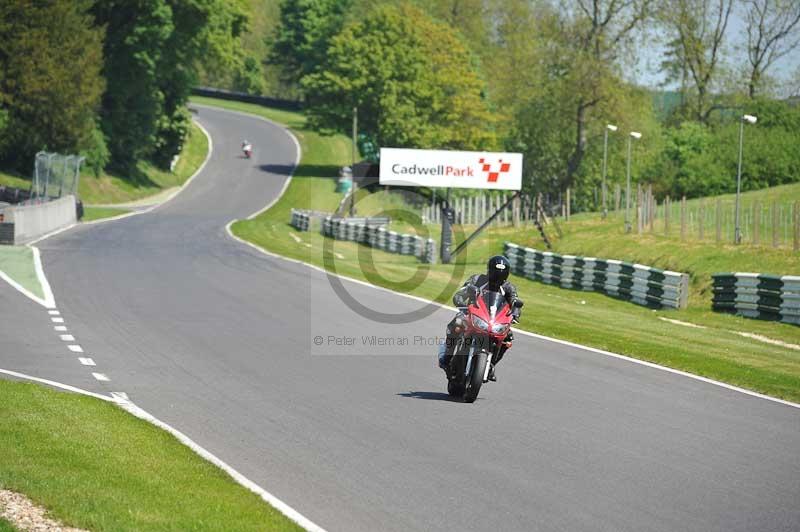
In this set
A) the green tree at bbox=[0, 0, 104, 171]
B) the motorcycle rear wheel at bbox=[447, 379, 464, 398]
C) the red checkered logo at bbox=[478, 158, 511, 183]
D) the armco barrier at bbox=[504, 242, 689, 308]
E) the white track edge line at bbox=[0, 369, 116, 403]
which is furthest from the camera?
the green tree at bbox=[0, 0, 104, 171]

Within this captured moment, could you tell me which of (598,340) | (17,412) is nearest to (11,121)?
(598,340)

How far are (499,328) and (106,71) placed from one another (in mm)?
67273

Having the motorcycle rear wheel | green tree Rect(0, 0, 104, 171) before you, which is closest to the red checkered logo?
the motorcycle rear wheel

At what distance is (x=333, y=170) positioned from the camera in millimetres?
98938

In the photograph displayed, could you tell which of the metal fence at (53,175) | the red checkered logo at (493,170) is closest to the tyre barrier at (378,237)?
the red checkered logo at (493,170)

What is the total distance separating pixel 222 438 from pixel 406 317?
496 inches

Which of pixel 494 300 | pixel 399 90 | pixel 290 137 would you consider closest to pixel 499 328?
pixel 494 300

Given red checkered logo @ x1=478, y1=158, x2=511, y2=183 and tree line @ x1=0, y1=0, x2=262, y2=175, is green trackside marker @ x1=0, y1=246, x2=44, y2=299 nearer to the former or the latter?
red checkered logo @ x1=478, y1=158, x2=511, y2=183

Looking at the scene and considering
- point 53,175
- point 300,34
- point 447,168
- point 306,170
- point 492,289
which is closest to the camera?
point 492,289

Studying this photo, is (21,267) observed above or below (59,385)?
above

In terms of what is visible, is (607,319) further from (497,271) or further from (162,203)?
(162,203)

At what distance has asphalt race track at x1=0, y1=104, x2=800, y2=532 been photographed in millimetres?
9219

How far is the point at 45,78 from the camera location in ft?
204

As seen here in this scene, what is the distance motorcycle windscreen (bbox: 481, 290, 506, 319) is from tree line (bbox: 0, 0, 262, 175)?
52.8 m
